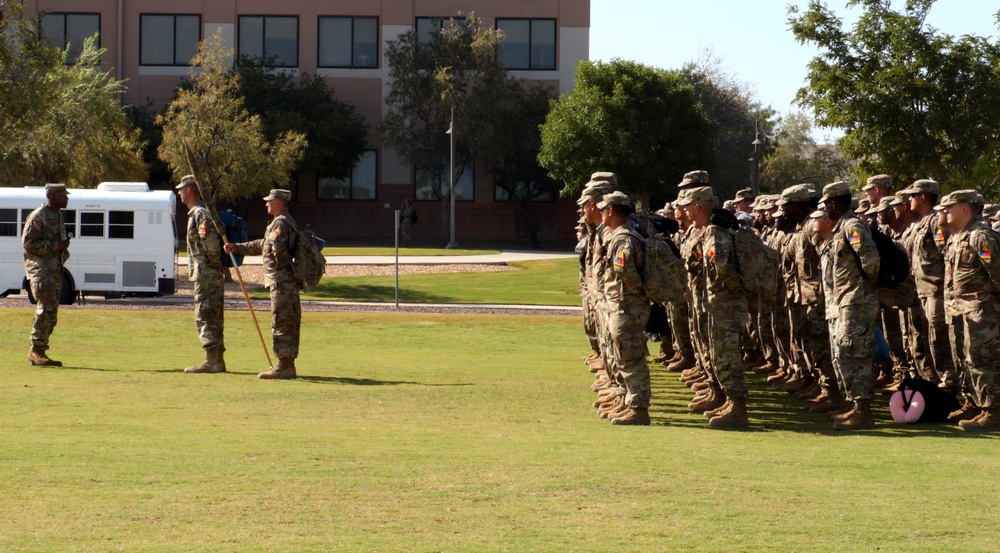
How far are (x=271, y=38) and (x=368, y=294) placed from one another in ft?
92.9

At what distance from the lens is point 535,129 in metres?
60.2

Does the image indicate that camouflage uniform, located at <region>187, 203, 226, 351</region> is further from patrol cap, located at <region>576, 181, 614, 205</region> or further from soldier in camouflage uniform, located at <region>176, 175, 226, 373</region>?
patrol cap, located at <region>576, 181, 614, 205</region>

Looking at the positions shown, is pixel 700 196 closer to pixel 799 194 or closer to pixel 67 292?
pixel 799 194

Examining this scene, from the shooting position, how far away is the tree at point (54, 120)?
30703 millimetres

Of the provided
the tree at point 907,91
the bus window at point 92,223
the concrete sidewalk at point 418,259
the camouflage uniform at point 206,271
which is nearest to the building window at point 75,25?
the concrete sidewalk at point 418,259

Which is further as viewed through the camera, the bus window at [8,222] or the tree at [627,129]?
the tree at [627,129]

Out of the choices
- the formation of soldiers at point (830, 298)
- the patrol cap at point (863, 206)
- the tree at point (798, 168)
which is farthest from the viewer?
the tree at point (798, 168)

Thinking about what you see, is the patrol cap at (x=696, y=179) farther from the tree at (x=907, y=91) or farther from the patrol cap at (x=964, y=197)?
the tree at (x=907, y=91)

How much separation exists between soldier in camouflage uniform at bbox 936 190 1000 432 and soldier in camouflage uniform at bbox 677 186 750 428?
1.83m

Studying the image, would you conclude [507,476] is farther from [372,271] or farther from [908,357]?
[372,271]

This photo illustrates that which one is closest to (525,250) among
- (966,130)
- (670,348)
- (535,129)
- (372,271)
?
(535,129)

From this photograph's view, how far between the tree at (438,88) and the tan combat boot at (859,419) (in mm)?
47260

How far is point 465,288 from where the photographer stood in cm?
3900

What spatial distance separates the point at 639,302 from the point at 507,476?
3.36 m
